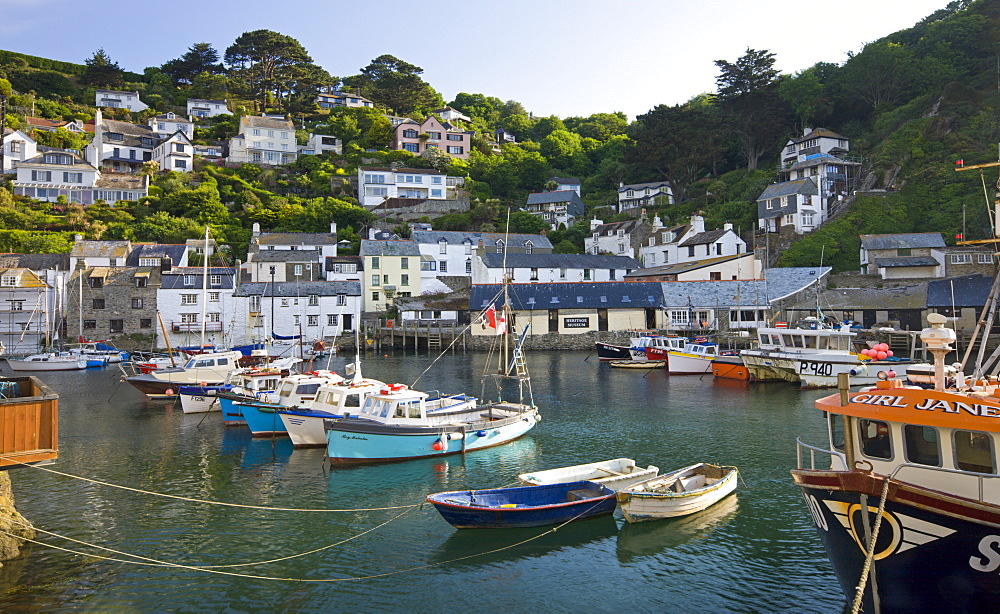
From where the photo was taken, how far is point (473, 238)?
74.3m

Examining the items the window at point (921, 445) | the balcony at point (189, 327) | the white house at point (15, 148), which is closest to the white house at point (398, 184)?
the balcony at point (189, 327)

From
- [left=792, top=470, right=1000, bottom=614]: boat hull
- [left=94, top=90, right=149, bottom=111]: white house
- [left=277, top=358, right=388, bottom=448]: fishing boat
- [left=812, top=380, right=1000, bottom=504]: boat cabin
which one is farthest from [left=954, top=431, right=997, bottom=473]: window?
[left=94, top=90, right=149, bottom=111]: white house

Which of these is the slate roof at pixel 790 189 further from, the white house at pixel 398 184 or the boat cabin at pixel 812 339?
the white house at pixel 398 184

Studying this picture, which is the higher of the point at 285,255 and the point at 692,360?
the point at 285,255

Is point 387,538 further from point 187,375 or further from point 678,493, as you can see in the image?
point 187,375

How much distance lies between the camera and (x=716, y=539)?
14844mm

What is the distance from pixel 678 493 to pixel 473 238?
199 feet

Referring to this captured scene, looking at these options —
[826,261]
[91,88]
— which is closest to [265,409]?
[826,261]

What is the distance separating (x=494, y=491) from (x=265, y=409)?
45.3 ft

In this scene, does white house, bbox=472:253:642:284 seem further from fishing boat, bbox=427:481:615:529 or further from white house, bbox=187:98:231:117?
white house, bbox=187:98:231:117

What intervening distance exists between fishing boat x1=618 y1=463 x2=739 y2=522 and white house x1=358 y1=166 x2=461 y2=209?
250 feet

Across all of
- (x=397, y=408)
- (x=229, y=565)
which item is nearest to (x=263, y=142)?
(x=397, y=408)

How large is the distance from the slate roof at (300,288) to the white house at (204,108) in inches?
2484

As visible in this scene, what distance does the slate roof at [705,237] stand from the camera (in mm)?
68938
